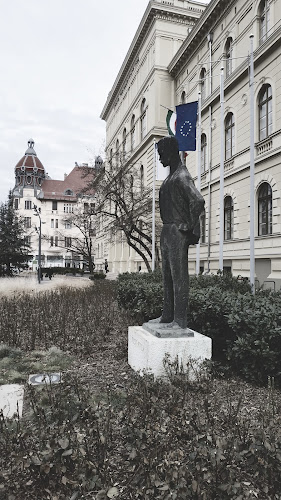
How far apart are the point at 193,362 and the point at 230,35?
78.5ft

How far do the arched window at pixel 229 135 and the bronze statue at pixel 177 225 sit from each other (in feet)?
62.6

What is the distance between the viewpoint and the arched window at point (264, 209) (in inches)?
760

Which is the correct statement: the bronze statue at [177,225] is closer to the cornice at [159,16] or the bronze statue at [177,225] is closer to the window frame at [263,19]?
the window frame at [263,19]

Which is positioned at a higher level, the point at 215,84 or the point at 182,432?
the point at 215,84

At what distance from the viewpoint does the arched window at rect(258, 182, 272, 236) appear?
19.3m

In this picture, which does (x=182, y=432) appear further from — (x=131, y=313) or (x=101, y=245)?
(x=101, y=245)

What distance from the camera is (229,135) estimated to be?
2377cm

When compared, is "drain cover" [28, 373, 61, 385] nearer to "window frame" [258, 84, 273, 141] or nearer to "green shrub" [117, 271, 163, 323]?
"green shrub" [117, 271, 163, 323]

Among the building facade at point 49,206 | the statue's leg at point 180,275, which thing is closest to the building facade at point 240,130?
the statue's leg at point 180,275

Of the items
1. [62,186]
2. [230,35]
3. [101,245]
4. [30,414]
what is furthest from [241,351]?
[62,186]

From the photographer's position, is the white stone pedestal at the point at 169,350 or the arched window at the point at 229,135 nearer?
the white stone pedestal at the point at 169,350

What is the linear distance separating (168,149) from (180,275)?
73.0 inches

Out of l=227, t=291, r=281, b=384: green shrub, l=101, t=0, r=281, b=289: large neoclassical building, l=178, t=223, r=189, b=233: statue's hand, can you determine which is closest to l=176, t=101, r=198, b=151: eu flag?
l=101, t=0, r=281, b=289: large neoclassical building

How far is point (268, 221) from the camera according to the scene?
19.4m
